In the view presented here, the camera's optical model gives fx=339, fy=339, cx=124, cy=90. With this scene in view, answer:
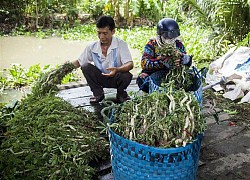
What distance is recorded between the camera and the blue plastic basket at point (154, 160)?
188cm

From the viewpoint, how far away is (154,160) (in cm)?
189

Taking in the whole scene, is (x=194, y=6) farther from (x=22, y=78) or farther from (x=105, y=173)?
(x=105, y=173)

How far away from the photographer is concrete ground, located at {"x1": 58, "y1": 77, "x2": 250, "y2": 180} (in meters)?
2.62

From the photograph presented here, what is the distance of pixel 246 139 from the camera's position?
10.5ft

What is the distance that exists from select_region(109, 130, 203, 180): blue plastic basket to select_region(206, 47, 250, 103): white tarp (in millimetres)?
2398

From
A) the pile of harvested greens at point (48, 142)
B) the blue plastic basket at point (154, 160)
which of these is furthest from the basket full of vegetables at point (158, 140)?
the pile of harvested greens at point (48, 142)

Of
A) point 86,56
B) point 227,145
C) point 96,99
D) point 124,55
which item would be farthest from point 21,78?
point 227,145

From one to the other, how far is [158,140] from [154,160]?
12 centimetres

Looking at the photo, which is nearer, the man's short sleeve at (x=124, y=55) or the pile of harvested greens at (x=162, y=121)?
the pile of harvested greens at (x=162, y=121)

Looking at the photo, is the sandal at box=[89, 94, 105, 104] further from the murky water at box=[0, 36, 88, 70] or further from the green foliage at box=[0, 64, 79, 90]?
the murky water at box=[0, 36, 88, 70]

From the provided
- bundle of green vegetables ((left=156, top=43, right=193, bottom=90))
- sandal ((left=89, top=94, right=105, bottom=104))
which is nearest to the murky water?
sandal ((left=89, top=94, right=105, bottom=104))

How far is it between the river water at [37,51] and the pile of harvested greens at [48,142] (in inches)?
107

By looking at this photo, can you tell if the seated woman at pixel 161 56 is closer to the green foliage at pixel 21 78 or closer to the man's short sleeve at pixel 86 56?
the man's short sleeve at pixel 86 56

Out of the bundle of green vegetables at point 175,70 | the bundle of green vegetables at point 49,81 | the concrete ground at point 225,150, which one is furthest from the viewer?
the bundle of green vegetables at point 49,81
